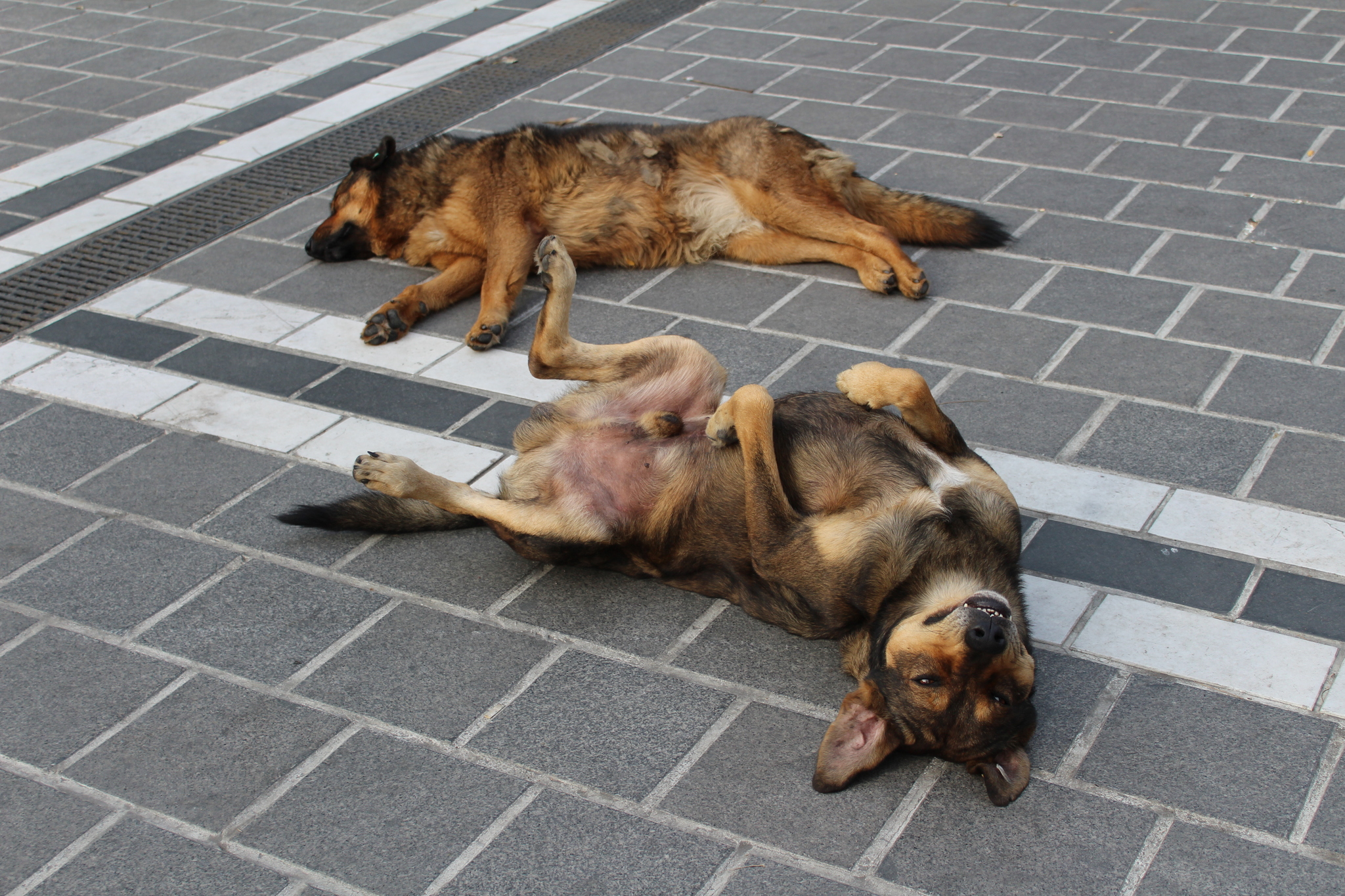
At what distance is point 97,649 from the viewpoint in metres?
3.57

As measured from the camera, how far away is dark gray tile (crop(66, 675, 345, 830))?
3.06m

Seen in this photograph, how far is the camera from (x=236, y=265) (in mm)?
5918

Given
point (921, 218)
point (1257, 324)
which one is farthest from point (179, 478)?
point (1257, 324)

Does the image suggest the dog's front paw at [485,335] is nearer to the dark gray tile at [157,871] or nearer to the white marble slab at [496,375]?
the white marble slab at [496,375]

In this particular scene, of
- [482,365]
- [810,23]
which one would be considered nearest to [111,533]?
[482,365]

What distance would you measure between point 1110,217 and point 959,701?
361 centimetres

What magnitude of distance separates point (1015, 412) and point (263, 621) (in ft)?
8.92

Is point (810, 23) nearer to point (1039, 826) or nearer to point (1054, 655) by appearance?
point (1054, 655)

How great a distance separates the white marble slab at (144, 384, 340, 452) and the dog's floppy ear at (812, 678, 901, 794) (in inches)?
97.6

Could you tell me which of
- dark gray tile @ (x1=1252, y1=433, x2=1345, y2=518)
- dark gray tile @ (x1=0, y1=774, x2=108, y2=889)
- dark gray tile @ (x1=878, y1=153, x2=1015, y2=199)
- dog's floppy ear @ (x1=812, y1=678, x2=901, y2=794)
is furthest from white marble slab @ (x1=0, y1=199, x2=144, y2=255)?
dark gray tile @ (x1=1252, y1=433, x2=1345, y2=518)

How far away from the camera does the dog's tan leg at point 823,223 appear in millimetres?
5375

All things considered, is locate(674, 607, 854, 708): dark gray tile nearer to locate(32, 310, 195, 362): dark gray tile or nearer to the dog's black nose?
the dog's black nose

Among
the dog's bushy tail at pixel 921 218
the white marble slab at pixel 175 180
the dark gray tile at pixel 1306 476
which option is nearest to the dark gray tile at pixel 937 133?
the dog's bushy tail at pixel 921 218

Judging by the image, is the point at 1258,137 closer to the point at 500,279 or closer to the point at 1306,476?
the point at 1306,476
